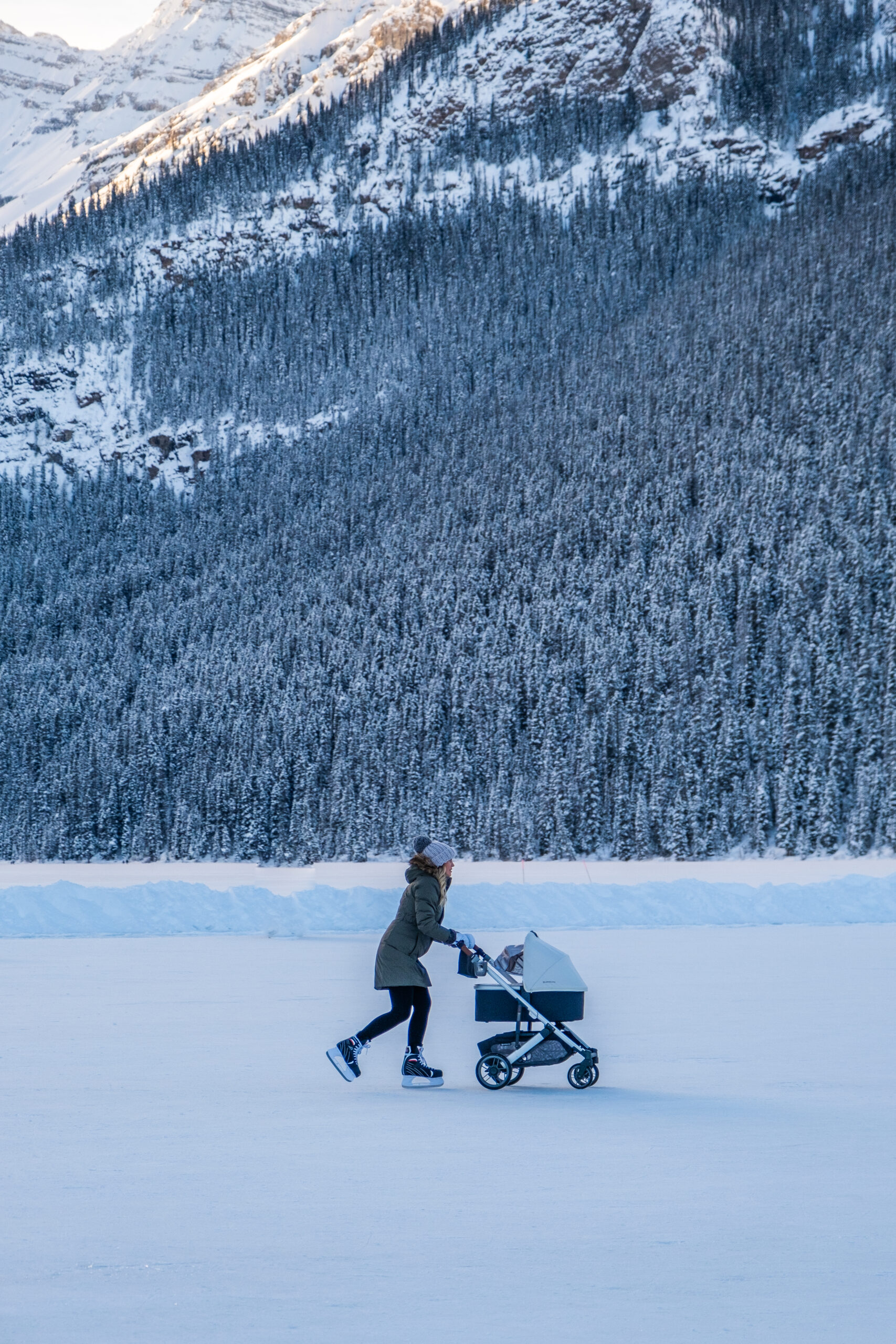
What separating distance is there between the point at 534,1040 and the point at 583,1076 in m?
0.43

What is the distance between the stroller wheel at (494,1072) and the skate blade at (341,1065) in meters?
0.93

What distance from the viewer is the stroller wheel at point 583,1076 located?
9.34 meters

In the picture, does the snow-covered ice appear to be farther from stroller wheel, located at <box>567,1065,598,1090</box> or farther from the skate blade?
the skate blade

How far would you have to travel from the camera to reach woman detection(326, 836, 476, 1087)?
9258mm

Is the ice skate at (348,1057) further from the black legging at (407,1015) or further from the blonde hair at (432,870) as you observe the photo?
the blonde hair at (432,870)

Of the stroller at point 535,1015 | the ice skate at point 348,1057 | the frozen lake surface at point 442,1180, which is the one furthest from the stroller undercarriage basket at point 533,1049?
the ice skate at point 348,1057

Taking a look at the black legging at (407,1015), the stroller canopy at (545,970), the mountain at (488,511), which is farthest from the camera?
the mountain at (488,511)

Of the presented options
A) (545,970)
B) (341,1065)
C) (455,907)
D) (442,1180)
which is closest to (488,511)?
(455,907)

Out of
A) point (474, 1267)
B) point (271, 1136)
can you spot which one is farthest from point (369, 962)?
point (474, 1267)

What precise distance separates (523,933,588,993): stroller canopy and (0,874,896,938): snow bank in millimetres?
12839

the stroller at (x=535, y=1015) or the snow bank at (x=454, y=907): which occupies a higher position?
the stroller at (x=535, y=1015)

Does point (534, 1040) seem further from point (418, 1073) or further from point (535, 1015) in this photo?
point (418, 1073)

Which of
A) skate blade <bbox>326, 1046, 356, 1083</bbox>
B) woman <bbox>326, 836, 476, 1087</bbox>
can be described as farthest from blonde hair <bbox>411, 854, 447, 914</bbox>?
skate blade <bbox>326, 1046, 356, 1083</bbox>

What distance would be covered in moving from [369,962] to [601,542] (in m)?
85.5
